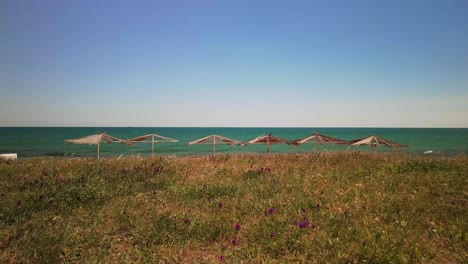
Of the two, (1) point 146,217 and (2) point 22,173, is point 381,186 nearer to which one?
(1) point 146,217

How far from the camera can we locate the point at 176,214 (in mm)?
6297

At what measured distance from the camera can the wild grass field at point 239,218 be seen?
459 cm

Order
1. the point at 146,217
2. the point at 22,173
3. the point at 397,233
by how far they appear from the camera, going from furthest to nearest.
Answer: the point at 22,173
the point at 146,217
the point at 397,233

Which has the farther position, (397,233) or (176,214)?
(176,214)

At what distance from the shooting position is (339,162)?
13648 mm

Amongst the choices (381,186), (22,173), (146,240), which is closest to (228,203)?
(146,240)

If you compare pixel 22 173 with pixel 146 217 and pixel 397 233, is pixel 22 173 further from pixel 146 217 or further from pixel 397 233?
pixel 397 233

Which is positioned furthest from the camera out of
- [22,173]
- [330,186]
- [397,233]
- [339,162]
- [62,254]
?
[339,162]

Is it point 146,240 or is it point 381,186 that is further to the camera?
point 381,186

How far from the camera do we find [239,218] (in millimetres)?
6242

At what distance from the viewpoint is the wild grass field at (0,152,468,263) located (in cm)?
459

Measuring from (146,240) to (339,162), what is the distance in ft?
35.4

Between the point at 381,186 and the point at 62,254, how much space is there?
27.8 feet

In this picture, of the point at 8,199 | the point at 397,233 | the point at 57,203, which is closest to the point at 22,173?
the point at 8,199
